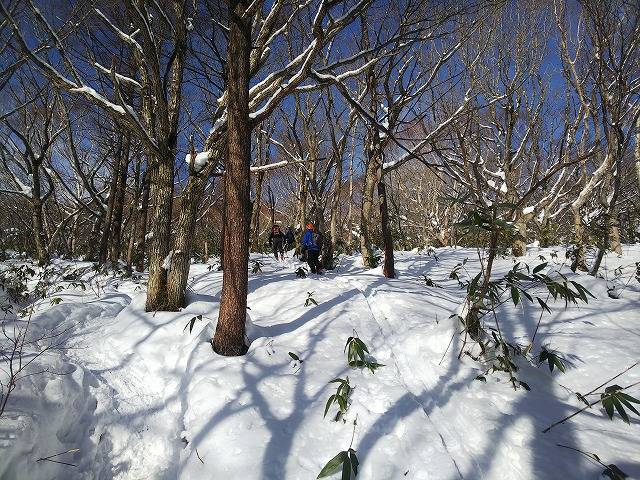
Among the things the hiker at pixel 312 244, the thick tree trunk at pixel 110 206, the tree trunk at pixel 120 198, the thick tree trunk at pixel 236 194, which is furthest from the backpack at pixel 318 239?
the thick tree trunk at pixel 110 206

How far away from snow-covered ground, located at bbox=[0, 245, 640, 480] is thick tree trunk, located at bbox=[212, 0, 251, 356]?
30cm

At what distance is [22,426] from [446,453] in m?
2.76

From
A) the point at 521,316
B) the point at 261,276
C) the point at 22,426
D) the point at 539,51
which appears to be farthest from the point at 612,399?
the point at 539,51

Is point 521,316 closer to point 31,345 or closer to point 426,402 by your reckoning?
point 426,402

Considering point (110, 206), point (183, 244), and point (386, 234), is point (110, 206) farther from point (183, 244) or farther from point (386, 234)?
point (386, 234)

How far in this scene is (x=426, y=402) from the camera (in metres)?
2.56

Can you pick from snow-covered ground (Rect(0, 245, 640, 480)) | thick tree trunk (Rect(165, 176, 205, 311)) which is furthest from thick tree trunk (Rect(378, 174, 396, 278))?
thick tree trunk (Rect(165, 176, 205, 311))

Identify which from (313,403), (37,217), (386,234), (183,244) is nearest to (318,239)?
(386,234)

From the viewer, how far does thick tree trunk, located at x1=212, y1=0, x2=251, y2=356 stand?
3182 millimetres

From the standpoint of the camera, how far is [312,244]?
26.3 ft

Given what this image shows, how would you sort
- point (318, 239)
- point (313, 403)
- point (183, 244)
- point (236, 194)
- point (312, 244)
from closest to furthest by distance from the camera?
point (313, 403) < point (236, 194) < point (183, 244) < point (312, 244) < point (318, 239)

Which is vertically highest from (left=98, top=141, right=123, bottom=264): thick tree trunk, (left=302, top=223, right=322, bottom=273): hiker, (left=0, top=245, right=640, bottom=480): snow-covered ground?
(left=98, top=141, right=123, bottom=264): thick tree trunk

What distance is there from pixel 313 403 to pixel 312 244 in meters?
5.56

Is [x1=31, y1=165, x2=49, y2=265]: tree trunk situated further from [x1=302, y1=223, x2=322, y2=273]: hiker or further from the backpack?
the backpack
